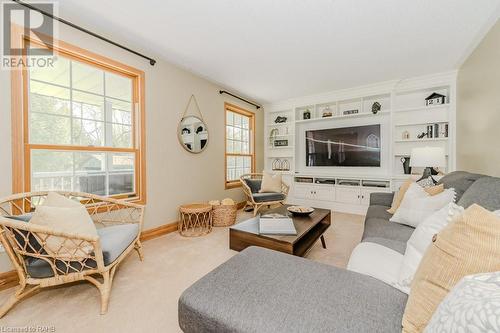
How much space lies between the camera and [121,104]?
102 inches

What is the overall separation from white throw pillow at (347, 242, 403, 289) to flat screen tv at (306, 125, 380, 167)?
3.02 metres

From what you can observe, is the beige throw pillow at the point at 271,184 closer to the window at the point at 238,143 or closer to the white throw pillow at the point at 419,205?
the window at the point at 238,143

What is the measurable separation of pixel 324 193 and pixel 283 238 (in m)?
2.80

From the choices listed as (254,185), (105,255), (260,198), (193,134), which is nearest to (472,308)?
(105,255)

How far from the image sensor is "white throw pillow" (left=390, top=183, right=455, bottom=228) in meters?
1.66

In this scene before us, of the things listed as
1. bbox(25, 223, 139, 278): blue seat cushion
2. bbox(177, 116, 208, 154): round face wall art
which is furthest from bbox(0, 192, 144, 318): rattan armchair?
bbox(177, 116, 208, 154): round face wall art

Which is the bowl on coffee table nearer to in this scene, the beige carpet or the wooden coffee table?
the wooden coffee table

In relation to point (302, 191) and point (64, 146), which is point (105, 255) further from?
point (302, 191)

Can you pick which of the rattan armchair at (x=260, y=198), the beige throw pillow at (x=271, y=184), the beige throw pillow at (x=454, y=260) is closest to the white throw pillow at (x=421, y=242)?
the beige throw pillow at (x=454, y=260)

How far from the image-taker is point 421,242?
976 mm

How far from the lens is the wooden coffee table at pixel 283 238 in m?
1.73

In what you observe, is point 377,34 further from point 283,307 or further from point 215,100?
point 283,307

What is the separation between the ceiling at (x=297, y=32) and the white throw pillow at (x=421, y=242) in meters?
1.91

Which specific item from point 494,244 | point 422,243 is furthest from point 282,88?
point 494,244
